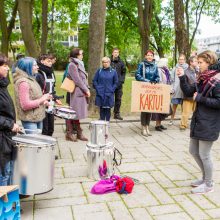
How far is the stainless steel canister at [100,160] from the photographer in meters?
5.32

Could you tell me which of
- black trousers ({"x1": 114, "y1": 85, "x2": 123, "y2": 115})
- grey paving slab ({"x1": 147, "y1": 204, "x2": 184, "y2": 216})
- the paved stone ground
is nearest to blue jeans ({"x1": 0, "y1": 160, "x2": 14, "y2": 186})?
the paved stone ground

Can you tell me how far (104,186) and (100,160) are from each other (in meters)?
0.50

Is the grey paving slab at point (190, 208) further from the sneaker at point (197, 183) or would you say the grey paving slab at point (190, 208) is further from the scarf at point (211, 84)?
the scarf at point (211, 84)

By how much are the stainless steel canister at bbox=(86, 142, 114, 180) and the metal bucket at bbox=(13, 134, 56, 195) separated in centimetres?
134

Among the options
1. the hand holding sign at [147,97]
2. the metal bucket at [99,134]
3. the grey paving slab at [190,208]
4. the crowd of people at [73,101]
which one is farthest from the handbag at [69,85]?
the grey paving slab at [190,208]

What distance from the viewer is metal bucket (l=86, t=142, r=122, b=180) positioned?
17.5 ft

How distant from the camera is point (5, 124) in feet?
12.6

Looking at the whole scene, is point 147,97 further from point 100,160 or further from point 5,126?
point 5,126

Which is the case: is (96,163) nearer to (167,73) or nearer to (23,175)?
(23,175)

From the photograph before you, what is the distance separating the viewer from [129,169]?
5.91m

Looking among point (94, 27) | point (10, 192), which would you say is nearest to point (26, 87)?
point (10, 192)

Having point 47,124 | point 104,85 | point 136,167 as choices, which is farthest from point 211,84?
point 104,85

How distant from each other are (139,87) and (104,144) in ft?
9.62

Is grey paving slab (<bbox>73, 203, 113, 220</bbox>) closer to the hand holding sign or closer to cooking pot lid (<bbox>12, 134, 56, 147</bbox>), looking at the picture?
cooking pot lid (<bbox>12, 134, 56, 147</bbox>)
